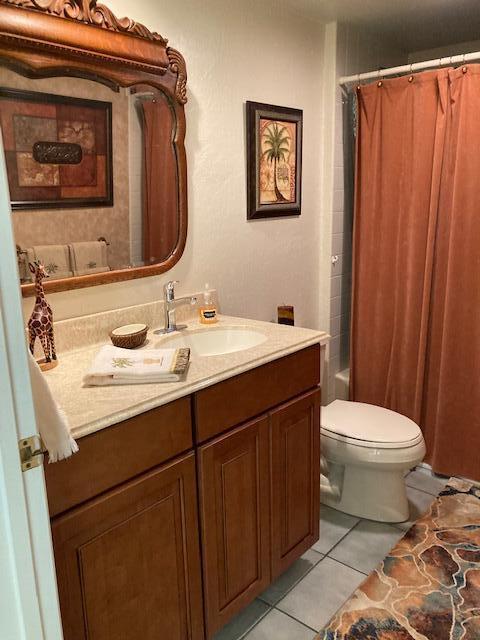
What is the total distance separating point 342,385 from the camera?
2.87m

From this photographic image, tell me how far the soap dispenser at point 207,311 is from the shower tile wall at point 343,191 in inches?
35.7

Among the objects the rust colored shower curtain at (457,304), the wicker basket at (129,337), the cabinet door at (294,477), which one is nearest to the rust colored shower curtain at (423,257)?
the rust colored shower curtain at (457,304)

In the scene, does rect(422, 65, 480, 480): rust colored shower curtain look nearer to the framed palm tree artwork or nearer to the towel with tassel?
the framed palm tree artwork

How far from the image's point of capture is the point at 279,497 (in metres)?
1.73

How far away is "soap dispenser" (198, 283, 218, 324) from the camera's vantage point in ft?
6.57

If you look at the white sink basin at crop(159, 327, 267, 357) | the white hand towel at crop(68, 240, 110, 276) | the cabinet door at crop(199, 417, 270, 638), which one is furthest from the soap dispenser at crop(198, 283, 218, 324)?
the cabinet door at crop(199, 417, 270, 638)

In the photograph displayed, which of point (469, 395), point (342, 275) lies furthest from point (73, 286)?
point (469, 395)

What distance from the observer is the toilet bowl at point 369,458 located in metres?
2.12

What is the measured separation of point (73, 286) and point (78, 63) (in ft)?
2.18

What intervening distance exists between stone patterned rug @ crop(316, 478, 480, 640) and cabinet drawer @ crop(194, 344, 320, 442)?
30.3 inches

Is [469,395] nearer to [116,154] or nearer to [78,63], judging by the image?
[116,154]

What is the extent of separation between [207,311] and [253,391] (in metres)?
0.52

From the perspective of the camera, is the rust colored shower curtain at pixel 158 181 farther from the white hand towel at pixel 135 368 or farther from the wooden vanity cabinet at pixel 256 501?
the wooden vanity cabinet at pixel 256 501

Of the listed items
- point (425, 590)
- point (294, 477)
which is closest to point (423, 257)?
point (294, 477)
